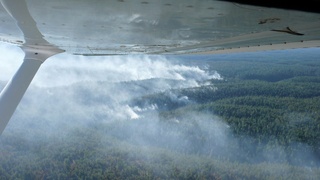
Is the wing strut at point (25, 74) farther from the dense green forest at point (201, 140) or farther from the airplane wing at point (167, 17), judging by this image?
the dense green forest at point (201, 140)

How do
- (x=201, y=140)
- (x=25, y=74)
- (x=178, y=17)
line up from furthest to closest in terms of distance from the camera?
(x=201, y=140), (x=25, y=74), (x=178, y=17)

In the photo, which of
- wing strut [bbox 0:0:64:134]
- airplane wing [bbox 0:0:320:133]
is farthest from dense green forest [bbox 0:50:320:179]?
airplane wing [bbox 0:0:320:133]

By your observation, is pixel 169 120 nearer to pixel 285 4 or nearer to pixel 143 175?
pixel 143 175

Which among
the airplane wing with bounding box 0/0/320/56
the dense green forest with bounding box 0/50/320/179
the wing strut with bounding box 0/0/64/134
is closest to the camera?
the airplane wing with bounding box 0/0/320/56

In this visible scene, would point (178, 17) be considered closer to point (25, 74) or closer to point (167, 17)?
point (167, 17)

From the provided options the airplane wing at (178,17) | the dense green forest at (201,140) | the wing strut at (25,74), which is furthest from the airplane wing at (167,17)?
the dense green forest at (201,140)

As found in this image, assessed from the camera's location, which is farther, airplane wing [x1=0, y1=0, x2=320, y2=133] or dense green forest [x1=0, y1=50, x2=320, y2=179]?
dense green forest [x1=0, y1=50, x2=320, y2=179]

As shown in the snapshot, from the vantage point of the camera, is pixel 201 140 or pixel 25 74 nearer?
pixel 25 74

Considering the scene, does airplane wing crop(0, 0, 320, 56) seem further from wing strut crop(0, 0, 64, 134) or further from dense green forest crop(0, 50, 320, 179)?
dense green forest crop(0, 50, 320, 179)

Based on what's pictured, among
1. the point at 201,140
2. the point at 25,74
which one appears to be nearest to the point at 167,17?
the point at 25,74

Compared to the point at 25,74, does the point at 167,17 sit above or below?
above
